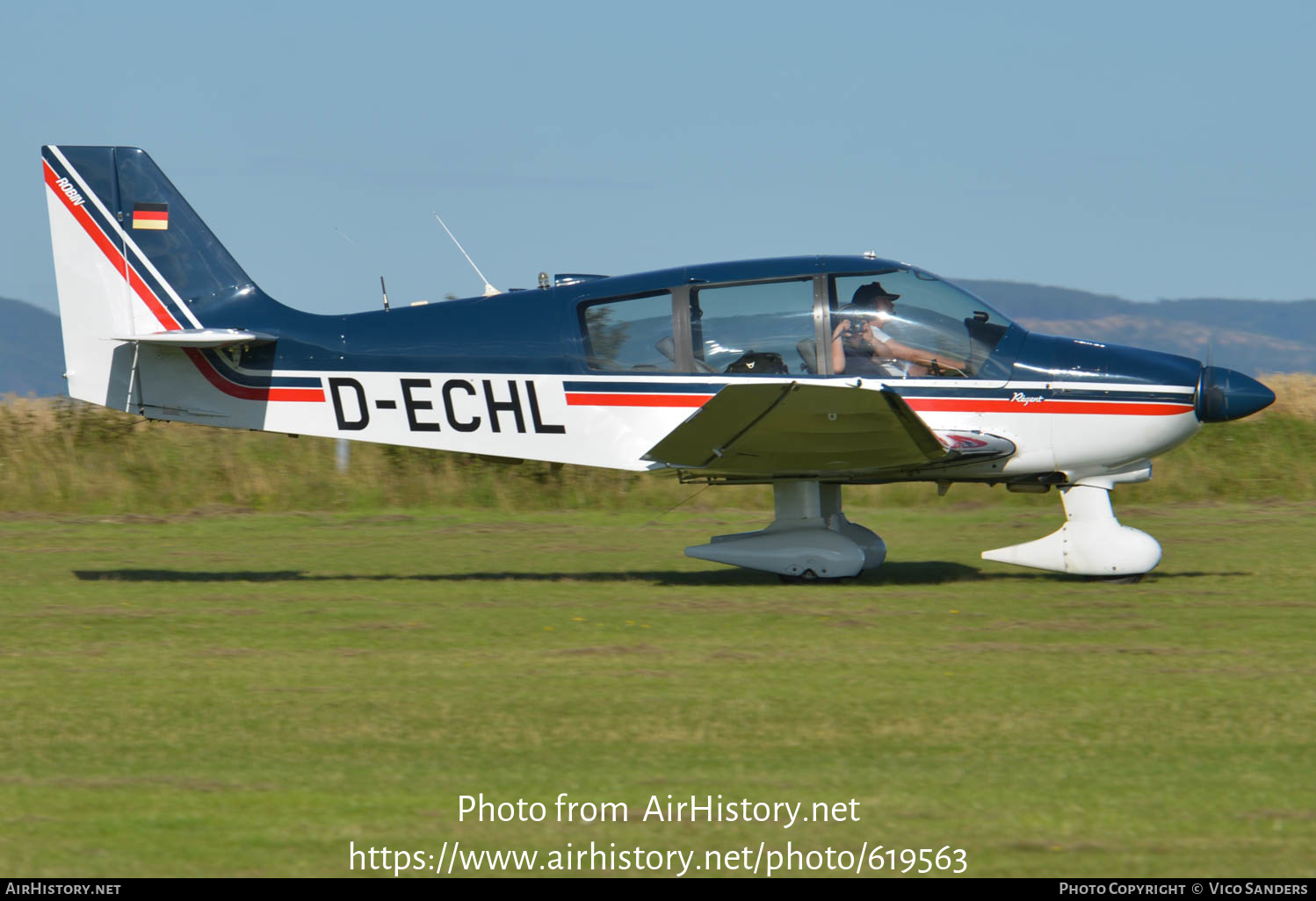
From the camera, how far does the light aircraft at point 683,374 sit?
8555 mm

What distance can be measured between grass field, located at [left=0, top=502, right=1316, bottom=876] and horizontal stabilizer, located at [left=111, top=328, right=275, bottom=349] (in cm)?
172

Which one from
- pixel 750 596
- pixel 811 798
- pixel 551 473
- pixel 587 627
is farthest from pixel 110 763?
pixel 551 473

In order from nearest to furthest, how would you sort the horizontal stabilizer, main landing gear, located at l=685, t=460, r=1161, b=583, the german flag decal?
1. main landing gear, located at l=685, t=460, r=1161, b=583
2. the horizontal stabilizer
3. the german flag decal

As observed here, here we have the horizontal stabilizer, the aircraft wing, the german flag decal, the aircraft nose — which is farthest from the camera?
the german flag decal

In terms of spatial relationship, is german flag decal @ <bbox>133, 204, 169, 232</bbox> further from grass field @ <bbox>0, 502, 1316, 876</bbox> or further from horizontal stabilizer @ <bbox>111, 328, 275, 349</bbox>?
grass field @ <bbox>0, 502, 1316, 876</bbox>

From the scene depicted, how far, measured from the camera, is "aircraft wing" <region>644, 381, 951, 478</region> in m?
7.85

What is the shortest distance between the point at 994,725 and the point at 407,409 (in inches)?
206

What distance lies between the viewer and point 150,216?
9477 millimetres

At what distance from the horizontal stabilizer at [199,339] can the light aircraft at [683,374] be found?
0.02 metres

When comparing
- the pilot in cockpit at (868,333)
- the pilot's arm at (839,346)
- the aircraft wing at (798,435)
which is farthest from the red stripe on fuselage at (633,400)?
the pilot in cockpit at (868,333)

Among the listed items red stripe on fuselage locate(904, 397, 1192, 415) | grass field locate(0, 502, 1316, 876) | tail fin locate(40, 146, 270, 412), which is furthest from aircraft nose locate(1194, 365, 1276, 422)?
tail fin locate(40, 146, 270, 412)

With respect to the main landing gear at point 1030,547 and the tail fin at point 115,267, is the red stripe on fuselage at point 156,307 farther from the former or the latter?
the main landing gear at point 1030,547

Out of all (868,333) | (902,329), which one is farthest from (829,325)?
(902,329)
